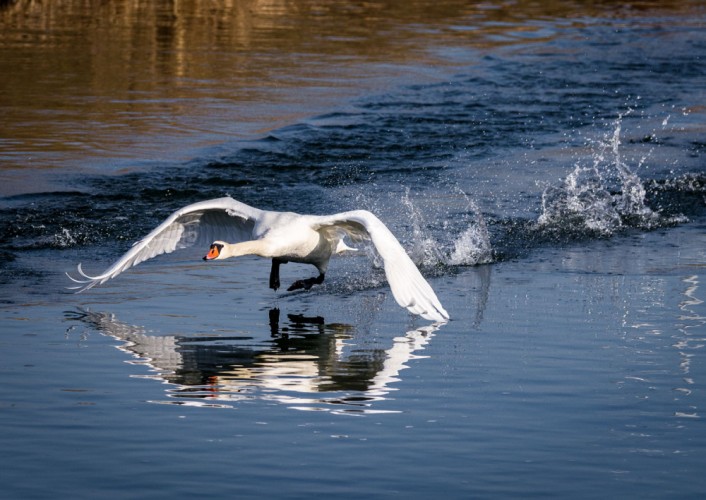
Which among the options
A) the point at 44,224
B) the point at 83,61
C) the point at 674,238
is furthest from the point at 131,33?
the point at 674,238

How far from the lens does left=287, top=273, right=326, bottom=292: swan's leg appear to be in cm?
1158

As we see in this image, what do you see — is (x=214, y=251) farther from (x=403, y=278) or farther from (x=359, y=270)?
(x=359, y=270)

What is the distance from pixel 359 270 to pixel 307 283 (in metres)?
1.17

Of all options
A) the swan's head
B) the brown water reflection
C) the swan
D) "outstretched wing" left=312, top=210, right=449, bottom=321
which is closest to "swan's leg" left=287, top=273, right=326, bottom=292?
the swan

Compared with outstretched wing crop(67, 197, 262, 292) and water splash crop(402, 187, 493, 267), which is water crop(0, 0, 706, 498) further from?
outstretched wing crop(67, 197, 262, 292)

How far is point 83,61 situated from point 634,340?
52.1 ft

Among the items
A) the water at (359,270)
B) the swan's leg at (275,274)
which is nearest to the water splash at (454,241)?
the water at (359,270)

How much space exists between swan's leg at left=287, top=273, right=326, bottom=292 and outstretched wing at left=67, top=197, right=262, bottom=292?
670 mm

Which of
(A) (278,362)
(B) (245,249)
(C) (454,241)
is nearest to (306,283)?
(B) (245,249)

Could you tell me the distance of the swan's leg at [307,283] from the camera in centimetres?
1158

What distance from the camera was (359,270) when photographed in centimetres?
1277

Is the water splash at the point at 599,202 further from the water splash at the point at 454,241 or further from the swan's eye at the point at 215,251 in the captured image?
the swan's eye at the point at 215,251

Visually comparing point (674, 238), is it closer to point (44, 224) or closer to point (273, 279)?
point (273, 279)

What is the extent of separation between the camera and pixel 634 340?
9.97 meters
